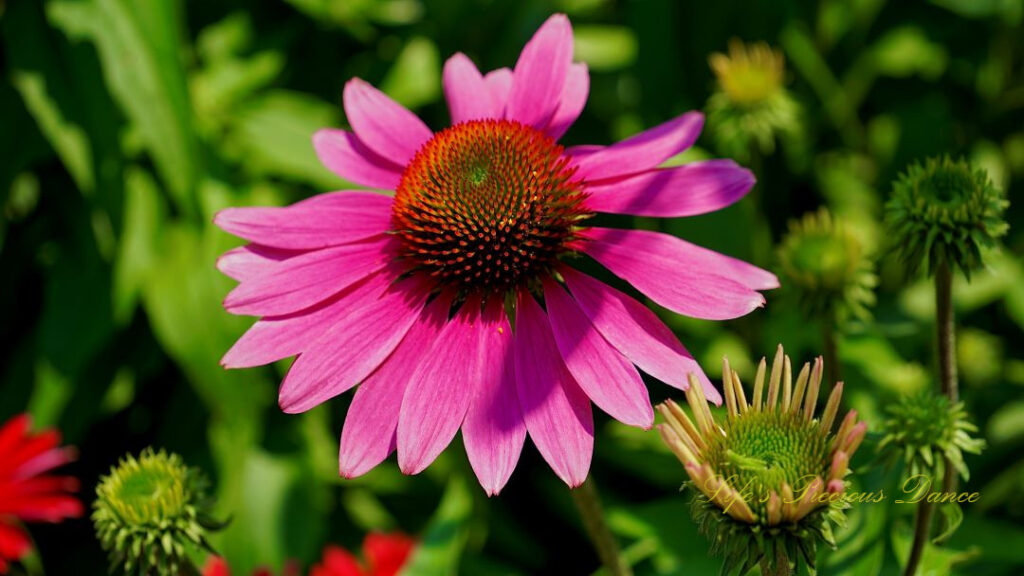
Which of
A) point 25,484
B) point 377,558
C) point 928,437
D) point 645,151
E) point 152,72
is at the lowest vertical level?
point 377,558

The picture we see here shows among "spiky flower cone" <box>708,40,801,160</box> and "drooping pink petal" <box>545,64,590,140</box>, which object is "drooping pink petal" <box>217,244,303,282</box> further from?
"spiky flower cone" <box>708,40,801,160</box>

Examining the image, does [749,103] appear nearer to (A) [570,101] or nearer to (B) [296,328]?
(A) [570,101]

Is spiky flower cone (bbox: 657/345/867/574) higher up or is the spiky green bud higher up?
spiky flower cone (bbox: 657/345/867/574)

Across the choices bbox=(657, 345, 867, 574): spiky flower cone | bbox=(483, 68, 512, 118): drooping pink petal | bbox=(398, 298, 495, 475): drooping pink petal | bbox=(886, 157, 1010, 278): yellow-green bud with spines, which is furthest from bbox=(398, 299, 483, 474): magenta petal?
bbox=(886, 157, 1010, 278): yellow-green bud with spines

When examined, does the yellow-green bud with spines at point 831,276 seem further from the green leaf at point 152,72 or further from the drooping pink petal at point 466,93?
the green leaf at point 152,72

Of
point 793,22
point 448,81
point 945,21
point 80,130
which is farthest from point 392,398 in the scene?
point 945,21

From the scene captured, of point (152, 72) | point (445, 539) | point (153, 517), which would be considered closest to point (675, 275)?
point (153, 517)
